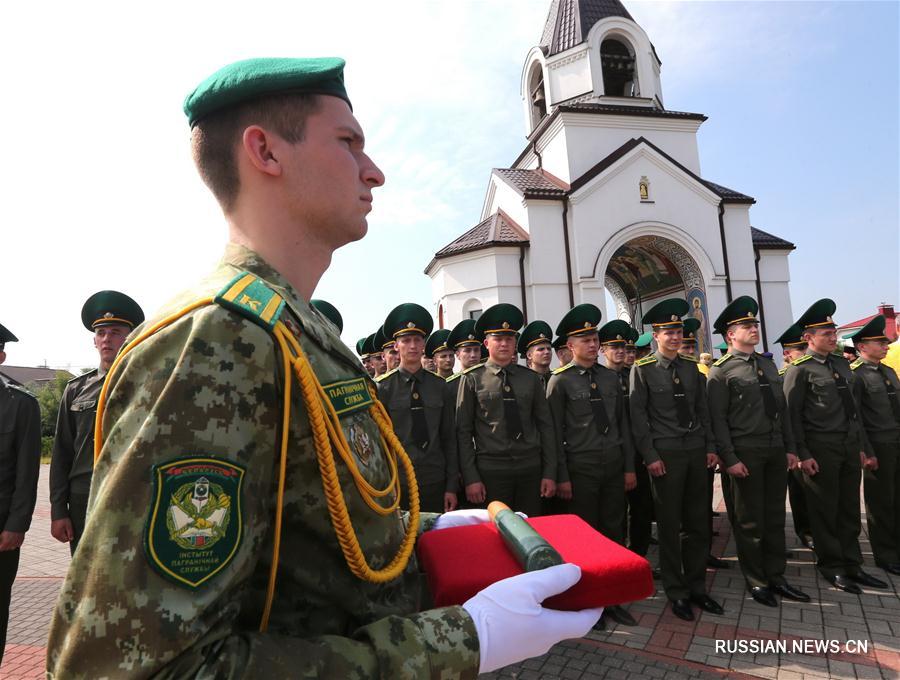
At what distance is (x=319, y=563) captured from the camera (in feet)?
2.80

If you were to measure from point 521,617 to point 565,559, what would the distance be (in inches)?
7.6

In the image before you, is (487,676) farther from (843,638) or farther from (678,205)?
(678,205)

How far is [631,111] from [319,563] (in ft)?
69.4

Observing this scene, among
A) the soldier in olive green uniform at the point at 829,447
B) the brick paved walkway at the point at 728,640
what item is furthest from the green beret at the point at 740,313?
the brick paved walkway at the point at 728,640

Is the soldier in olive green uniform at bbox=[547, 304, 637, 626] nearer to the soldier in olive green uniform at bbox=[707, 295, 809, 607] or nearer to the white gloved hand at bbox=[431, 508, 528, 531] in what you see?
the soldier in olive green uniform at bbox=[707, 295, 809, 607]

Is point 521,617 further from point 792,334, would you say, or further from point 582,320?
point 792,334

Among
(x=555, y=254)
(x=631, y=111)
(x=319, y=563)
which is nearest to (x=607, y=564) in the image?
(x=319, y=563)

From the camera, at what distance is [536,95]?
21562 millimetres

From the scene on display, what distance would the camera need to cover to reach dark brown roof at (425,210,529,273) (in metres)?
17.2

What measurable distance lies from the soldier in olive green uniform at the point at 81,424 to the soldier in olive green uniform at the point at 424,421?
220 cm

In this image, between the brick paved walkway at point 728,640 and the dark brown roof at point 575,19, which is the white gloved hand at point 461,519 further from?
the dark brown roof at point 575,19

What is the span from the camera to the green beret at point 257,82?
3.26 feet

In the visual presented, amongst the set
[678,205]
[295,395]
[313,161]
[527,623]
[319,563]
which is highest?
[678,205]

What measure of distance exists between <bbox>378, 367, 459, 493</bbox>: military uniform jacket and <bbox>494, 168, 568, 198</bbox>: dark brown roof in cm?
1349
